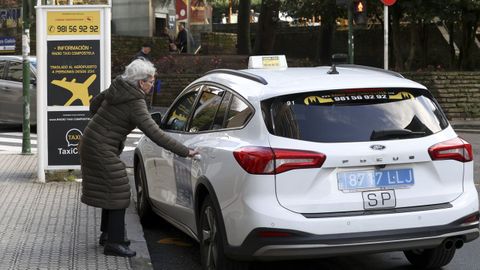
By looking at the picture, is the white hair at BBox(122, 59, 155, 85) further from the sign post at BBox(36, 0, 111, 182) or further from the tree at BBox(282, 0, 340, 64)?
the tree at BBox(282, 0, 340, 64)

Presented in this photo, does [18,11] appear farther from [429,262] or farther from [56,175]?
[429,262]

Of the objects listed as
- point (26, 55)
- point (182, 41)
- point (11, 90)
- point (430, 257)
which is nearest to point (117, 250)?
point (430, 257)

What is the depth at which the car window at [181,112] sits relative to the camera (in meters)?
6.86

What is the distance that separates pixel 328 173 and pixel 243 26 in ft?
87.2

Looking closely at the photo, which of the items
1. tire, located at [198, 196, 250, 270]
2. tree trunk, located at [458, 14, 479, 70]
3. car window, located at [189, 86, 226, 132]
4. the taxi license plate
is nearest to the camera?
the taxi license plate

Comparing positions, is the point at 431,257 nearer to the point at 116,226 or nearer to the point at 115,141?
the point at 116,226

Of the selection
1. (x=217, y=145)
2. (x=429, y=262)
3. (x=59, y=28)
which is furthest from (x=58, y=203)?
(x=429, y=262)

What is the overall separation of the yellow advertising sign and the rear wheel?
538 cm

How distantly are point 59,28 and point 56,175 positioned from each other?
6.39ft

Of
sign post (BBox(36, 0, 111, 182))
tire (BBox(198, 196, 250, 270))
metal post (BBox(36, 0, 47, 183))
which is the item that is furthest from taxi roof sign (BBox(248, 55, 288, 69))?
metal post (BBox(36, 0, 47, 183))

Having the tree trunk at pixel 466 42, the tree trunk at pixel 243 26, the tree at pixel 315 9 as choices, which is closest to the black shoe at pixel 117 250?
the tree at pixel 315 9

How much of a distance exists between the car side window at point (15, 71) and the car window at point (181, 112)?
10333mm

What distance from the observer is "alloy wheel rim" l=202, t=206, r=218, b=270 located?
5551mm

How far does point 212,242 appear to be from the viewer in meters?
5.62
